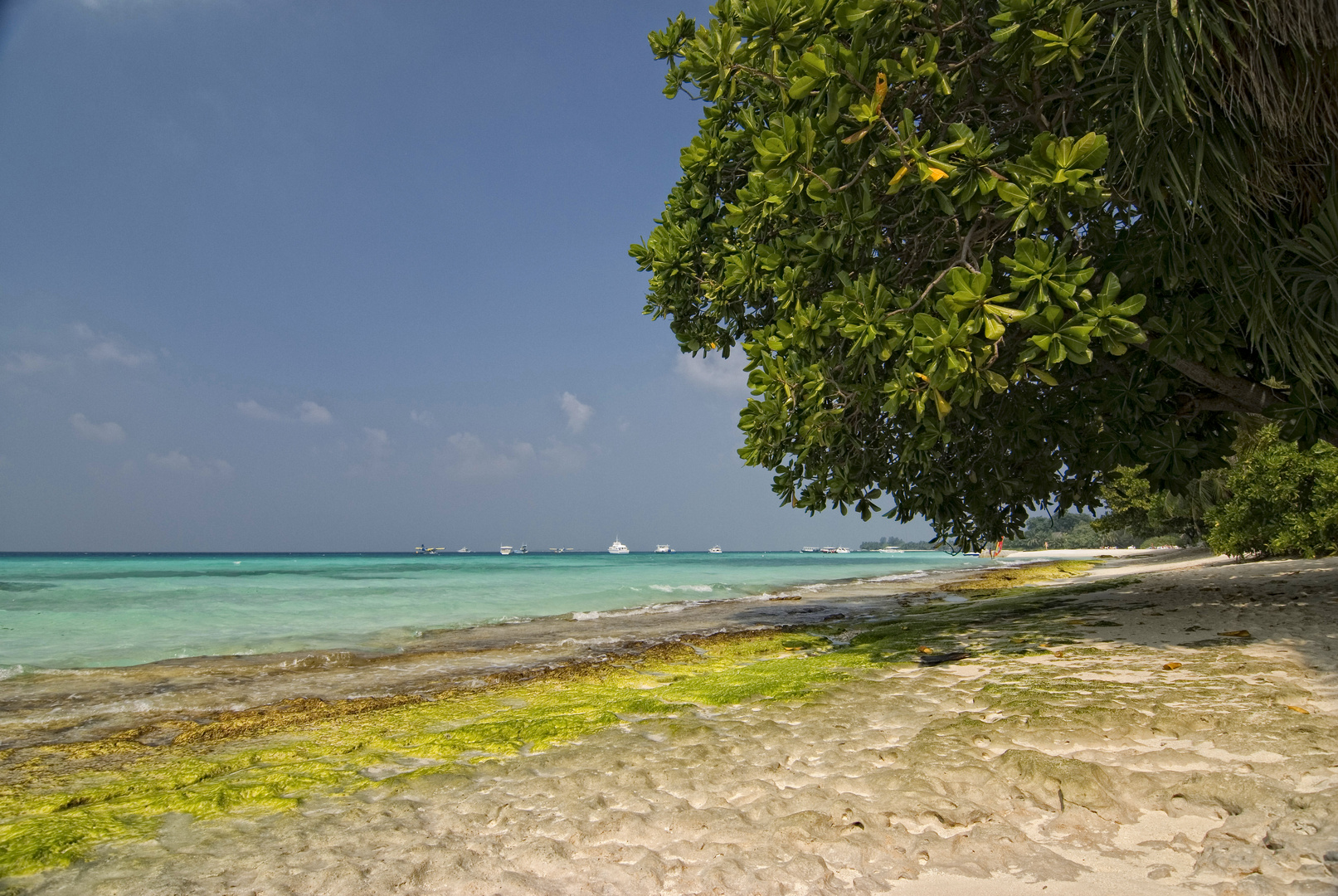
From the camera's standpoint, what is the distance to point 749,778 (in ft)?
12.5

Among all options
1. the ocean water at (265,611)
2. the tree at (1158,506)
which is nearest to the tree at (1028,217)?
the ocean water at (265,611)

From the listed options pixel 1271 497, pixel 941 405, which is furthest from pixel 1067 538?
pixel 941 405

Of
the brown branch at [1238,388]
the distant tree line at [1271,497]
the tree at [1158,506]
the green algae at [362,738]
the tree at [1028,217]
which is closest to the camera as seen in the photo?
the green algae at [362,738]

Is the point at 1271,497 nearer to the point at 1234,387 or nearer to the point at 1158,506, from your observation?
the point at 1234,387

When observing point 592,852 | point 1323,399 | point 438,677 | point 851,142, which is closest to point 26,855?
point 592,852

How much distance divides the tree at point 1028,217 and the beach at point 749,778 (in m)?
2.27

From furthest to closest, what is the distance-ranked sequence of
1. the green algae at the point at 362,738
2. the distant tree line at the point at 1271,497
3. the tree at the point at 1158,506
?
the tree at the point at 1158,506
the distant tree line at the point at 1271,497
the green algae at the point at 362,738

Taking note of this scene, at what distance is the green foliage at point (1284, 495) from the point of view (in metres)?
13.7

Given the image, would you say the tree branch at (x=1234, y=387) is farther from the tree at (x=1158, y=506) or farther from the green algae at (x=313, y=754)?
the tree at (x=1158, y=506)

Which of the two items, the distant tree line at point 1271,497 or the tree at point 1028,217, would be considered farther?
the distant tree line at point 1271,497

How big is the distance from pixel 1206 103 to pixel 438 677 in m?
9.35

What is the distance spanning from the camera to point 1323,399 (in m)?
6.43

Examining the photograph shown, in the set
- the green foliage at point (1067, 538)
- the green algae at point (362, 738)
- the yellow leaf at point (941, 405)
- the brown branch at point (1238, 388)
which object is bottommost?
the green foliage at point (1067, 538)

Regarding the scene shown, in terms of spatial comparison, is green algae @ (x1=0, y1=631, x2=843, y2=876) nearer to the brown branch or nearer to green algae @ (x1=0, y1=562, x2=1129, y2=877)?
green algae @ (x1=0, y1=562, x2=1129, y2=877)
